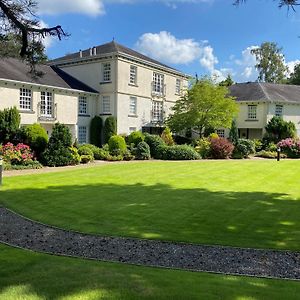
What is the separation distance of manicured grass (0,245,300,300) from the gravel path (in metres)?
0.51

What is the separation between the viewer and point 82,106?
111 feet

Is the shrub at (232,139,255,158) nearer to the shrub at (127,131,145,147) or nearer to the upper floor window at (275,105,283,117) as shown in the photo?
the shrub at (127,131,145,147)

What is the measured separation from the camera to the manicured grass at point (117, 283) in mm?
4723

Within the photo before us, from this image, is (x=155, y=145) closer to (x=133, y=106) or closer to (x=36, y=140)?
(x=133, y=106)

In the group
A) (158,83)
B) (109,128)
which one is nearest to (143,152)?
(109,128)

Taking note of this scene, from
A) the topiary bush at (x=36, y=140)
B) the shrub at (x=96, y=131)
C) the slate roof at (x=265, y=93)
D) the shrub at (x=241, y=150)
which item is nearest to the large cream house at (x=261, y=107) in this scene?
the slate roof at (x=265, y=93)

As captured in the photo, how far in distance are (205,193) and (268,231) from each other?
4.66 m

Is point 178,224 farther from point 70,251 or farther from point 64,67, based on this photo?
point 64,67

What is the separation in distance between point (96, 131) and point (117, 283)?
96.0 ft

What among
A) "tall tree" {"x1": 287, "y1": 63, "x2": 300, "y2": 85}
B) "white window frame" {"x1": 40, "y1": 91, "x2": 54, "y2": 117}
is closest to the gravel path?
"white window frame" {"x1": 40, "y1": 91, "x2": 54, "y2": 117}

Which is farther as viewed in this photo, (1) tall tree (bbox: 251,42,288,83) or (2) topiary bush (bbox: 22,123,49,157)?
(1) tall tree (bbox: 251,42,288,83)

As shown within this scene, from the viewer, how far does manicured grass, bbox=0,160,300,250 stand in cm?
838

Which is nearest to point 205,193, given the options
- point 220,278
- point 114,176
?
point 114,176

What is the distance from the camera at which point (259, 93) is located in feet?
144
